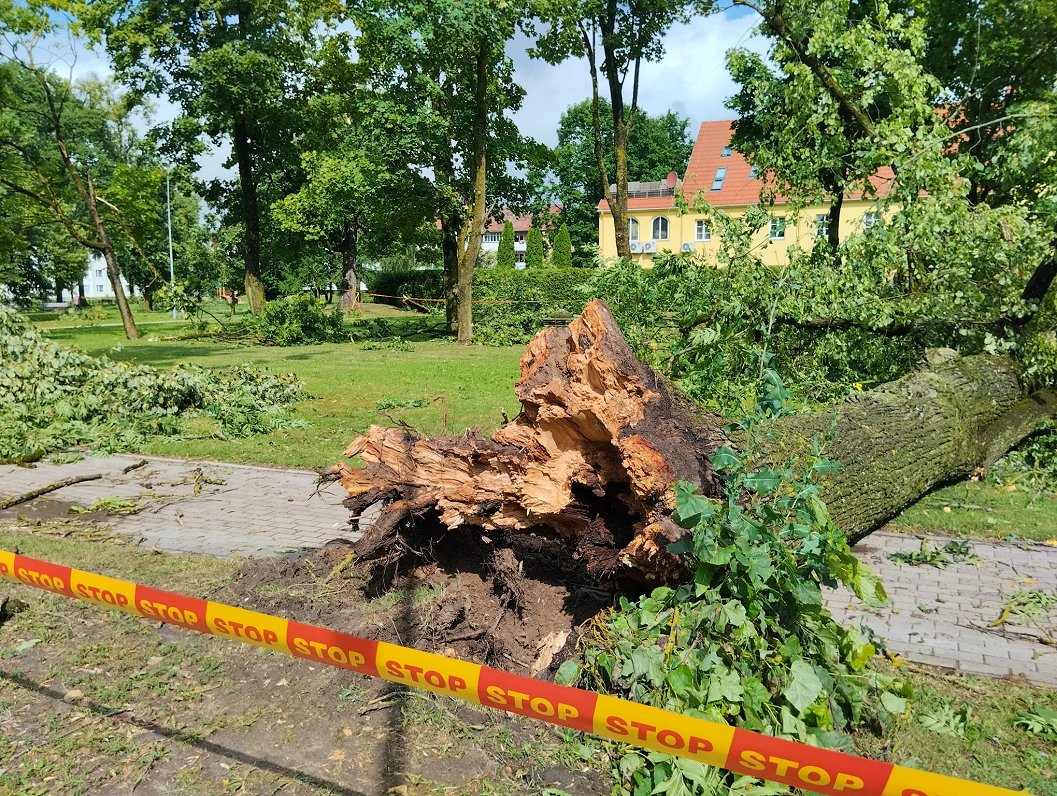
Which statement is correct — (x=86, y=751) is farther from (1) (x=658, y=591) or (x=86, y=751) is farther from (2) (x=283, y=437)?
(2) (x=283, y=437)

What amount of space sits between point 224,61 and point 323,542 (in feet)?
81.0

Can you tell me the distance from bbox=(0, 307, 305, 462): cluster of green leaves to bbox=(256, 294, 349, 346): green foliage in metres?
12.5

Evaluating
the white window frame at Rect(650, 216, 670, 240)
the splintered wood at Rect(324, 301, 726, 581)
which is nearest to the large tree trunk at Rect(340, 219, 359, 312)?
the white window frame at Rect(650, 216, 670, 240)

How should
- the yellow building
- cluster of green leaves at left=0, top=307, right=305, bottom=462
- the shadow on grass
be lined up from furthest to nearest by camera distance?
the yellow building, cluster of green leaves at left=0, top=307, right=305, bottom=462, the shadow on grass

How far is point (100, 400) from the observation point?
1039 centimetres

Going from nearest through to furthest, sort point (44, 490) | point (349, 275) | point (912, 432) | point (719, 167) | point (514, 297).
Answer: point (912, 432) → point (44, 490) → point (514, 297) → point (349, 275) → point (719, 167)

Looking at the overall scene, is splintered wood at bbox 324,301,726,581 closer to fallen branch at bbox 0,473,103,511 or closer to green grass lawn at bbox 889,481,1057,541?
green grass lawn at bbox 889,481,1057,541

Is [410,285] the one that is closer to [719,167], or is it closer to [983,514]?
[719,167]

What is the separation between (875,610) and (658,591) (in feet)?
6.49

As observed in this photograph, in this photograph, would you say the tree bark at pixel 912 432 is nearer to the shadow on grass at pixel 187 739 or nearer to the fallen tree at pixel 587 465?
the fallen tree at pixel 587 465

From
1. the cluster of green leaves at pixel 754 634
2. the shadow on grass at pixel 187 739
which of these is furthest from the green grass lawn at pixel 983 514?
the shadow on grass at pixel 187 739

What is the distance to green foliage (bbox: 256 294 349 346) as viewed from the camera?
24.2m

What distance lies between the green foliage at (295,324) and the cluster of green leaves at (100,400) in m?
12.5

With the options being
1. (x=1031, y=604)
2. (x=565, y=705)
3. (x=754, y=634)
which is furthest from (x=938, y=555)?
(x=565, y=705)
